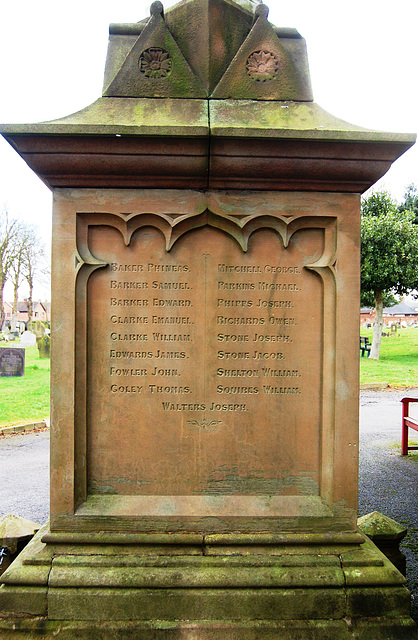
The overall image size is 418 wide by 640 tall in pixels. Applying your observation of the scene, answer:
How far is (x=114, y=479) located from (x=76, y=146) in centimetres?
200

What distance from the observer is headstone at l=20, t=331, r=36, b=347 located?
28672 millimetres

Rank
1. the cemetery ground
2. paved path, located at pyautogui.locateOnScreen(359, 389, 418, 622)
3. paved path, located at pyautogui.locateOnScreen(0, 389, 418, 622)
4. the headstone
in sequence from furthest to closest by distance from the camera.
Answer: the headstone < the cemetery ground < paved path, located at pyautogui.locateOnScreen(0, 389, 418, 622) < paved path, located at pyautogui.locateOnScreen(359, 389, 418, 622)

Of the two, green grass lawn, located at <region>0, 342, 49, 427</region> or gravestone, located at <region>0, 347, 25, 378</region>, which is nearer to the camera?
green grass lawn, located at <region>0, 342, 49, 427</region>

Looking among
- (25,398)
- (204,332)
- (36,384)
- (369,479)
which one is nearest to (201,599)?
(204,332)

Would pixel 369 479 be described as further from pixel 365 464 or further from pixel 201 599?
pixel 201 599

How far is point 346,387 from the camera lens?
2699 mm

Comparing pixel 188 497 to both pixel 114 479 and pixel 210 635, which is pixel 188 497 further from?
pixel 210 635

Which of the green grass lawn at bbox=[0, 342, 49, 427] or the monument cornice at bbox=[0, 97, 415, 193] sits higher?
the monument cornice at bbox=[0, 97, 415, 193]

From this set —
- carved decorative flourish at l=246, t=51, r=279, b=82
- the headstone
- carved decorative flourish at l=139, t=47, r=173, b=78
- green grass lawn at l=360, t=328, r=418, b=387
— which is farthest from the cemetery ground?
the headstone

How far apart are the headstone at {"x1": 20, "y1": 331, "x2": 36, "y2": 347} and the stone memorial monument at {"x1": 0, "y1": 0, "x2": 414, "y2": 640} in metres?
28.1

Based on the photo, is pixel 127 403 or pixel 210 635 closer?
pixel 210 635

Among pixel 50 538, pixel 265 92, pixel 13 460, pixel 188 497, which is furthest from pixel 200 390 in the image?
pixel 13 460

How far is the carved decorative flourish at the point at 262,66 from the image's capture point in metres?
2.78

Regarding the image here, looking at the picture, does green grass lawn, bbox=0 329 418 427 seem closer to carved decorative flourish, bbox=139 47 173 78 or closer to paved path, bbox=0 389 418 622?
paved path, bbox=0 389 418 622
